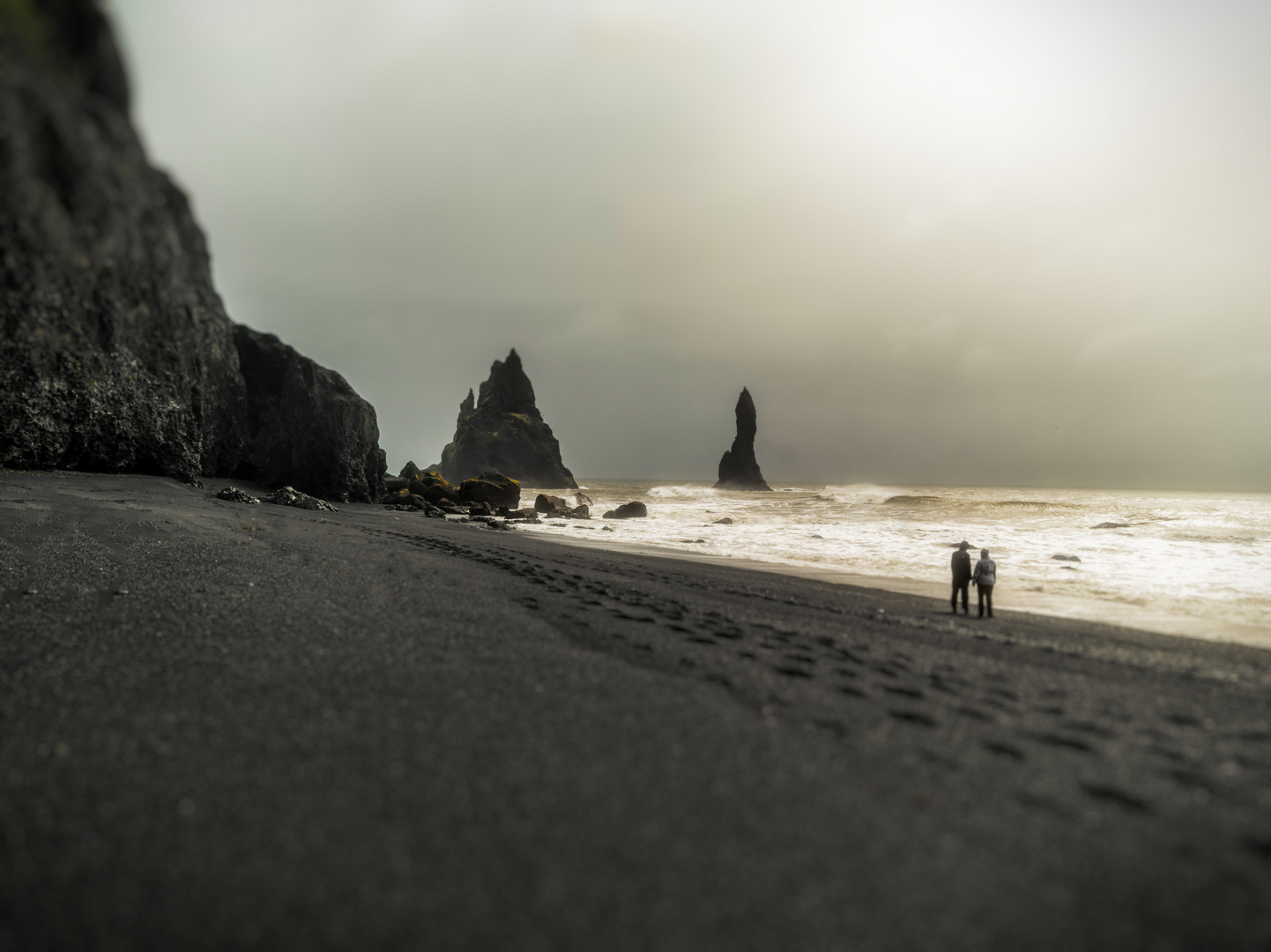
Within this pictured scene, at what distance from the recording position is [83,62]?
2537 mm

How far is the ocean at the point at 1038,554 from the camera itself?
9359 mm

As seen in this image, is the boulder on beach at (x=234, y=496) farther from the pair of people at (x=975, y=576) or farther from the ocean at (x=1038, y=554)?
the pair of people at (x=975, y=576)

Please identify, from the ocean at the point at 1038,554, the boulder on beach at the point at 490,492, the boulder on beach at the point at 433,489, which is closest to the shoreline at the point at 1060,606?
the ocean at the point at 1038,554

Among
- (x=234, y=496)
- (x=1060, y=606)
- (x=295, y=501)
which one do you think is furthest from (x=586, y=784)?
(x=295, y=501)

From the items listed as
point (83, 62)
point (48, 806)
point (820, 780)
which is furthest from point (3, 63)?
point (820, 780)

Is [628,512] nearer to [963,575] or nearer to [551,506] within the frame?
[551,506]

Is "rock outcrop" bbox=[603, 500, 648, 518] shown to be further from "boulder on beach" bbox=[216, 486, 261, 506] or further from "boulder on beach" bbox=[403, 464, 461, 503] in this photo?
"boulder on beach" bbox=[216, 486, 261, 506]

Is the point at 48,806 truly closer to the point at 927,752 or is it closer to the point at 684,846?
the point at 684,846

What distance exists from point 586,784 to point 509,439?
9210 cm

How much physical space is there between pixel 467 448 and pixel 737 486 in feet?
165

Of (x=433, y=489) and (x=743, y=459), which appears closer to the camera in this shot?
(x=433, y=489)

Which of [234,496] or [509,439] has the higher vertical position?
[509,439]

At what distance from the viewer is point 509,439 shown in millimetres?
92125

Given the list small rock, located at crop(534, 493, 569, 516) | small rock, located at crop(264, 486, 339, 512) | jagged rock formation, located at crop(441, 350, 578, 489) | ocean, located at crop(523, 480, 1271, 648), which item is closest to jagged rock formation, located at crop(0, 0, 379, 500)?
ocean, located at crop(523, 480, 1271, 648)
